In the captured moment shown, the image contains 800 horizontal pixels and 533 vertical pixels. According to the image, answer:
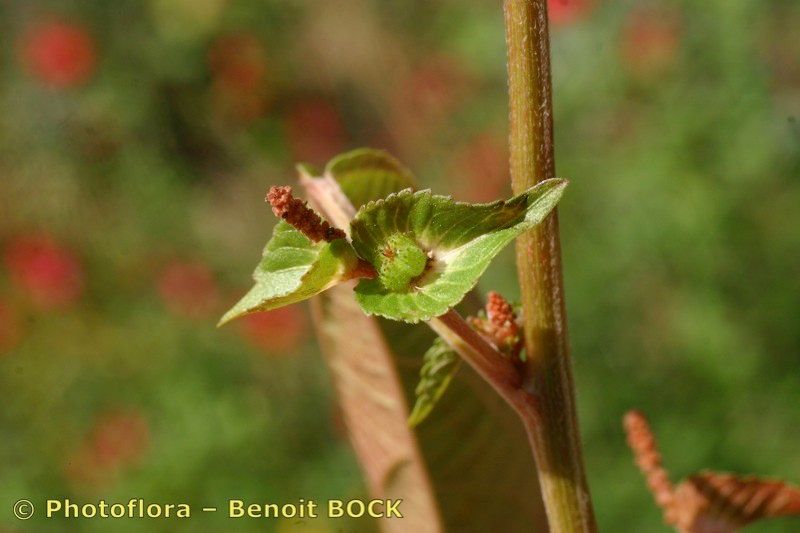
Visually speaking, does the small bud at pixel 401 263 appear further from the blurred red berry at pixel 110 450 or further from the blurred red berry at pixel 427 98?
the blurred red berry at pixel 427 98

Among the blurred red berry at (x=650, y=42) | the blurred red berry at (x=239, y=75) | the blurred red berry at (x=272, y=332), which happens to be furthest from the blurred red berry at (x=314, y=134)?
the blurred red berry at (x=650, y=42)

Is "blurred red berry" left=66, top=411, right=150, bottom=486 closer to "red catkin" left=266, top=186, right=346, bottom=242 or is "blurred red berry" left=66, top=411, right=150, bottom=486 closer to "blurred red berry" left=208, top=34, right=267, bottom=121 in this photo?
"blurred red berry" left=208, top=34, right=267, bottom=121

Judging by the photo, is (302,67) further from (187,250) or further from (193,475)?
(193,475)

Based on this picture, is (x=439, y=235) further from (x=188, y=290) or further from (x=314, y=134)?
(x=314, y=134)

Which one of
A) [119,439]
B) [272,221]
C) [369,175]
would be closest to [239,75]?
[272,221]

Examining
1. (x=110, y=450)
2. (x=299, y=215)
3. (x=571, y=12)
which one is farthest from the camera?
(x=110, y=450)

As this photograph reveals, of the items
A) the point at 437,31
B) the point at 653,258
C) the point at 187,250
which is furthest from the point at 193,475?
the point at 437,31

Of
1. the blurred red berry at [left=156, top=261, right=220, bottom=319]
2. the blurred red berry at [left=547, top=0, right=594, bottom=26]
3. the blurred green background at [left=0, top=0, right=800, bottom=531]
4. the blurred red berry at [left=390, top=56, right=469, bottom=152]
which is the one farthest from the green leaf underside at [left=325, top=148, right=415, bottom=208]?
the blurred red berry at [left=390, top=56, right=469, bottom=152]
